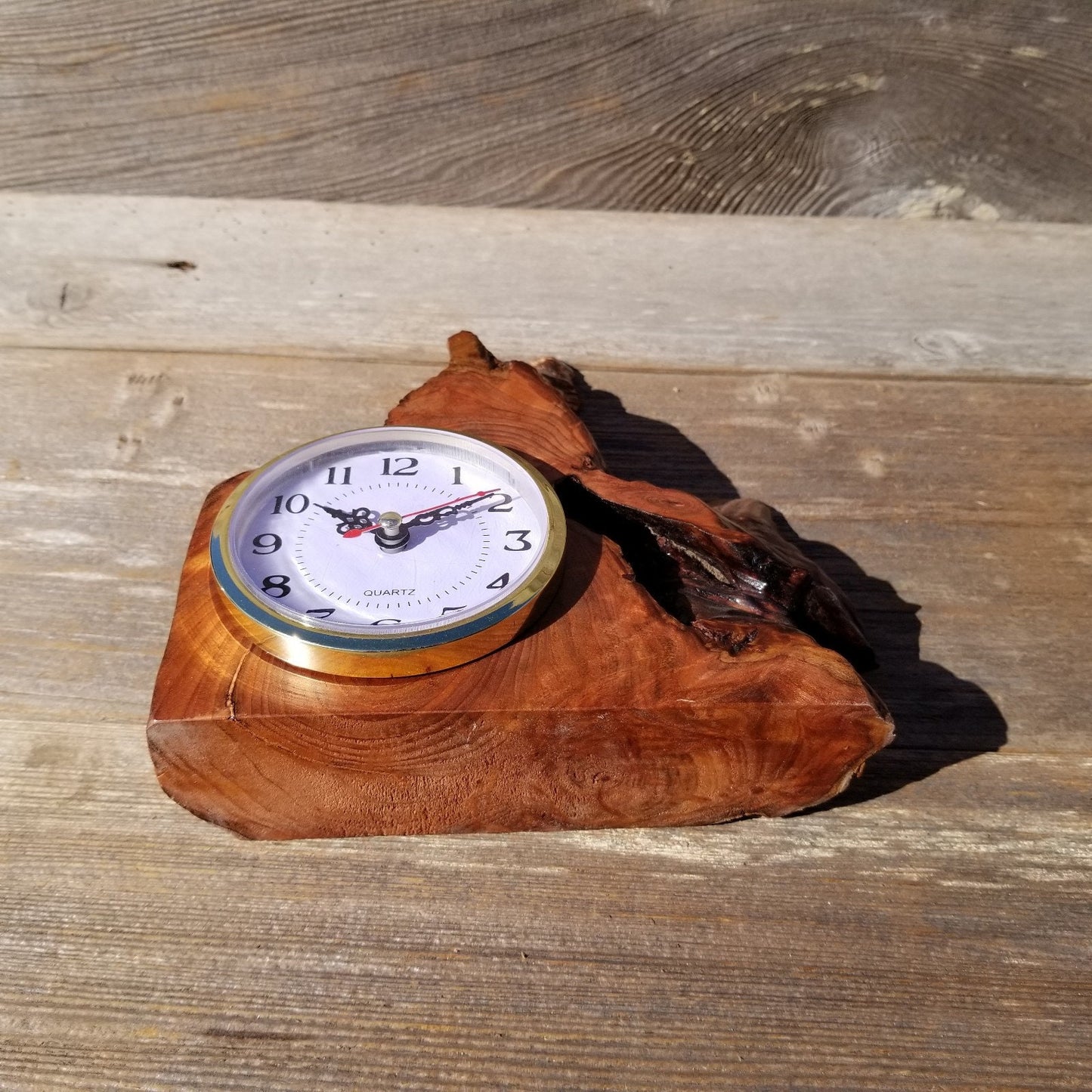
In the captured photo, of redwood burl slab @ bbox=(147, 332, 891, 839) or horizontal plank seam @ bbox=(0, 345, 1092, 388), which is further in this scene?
horizontal plank seam @ bbox=(0, 345, 1092, 388)

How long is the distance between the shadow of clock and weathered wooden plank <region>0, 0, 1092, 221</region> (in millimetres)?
829

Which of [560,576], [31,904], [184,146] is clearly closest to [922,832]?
[560,576]

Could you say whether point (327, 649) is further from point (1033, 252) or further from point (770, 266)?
point (1033, 252)

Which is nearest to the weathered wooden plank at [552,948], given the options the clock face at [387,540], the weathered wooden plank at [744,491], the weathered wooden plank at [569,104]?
the weathered wooden plank at [744,491]

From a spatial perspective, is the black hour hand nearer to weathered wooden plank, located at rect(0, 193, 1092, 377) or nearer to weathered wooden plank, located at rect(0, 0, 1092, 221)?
weathered wooden plank, located at rect(0, 193, 1092, 377)

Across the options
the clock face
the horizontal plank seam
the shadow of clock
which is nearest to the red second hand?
the clock face

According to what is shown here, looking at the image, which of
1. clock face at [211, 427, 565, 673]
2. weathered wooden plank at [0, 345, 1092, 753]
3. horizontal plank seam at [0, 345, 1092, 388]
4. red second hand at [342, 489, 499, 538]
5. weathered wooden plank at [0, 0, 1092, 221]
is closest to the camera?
clock face at [211, 427, 565, 673]

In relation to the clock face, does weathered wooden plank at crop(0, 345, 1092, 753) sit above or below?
below

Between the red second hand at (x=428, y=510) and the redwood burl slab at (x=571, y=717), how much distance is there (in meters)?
0.13

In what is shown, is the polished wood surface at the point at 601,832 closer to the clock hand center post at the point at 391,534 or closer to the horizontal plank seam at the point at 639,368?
the horizontal plank seam at the point at 639,368

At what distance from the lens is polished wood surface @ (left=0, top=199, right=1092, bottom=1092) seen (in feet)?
4.02

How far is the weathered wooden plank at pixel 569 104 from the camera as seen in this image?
2.38 meters

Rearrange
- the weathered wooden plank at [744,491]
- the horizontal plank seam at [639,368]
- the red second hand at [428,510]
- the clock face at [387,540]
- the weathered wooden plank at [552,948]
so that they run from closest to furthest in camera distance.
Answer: the weathered wooden plank at [552,948] → the clock face at [387,540] → the red second hand at [428,510] → the weathered wooden plank at [744,491] → the horizontal plank seam at [639,368]

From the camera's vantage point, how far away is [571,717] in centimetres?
130
